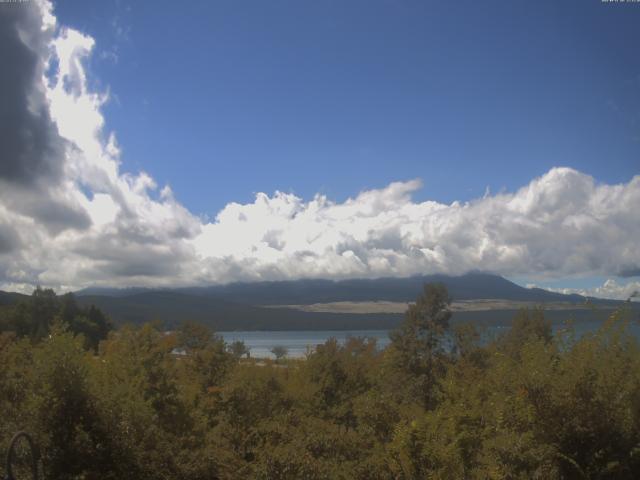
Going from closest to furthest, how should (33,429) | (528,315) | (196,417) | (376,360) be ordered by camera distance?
1. (33,429)
2. (196,417)
3. (376,360)
4. (528,315)

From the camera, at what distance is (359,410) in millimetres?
13148

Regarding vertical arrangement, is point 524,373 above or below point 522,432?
above

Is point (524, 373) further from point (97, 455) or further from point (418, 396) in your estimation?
point (418, 396)

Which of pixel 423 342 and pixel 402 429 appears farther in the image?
pixel 423 342

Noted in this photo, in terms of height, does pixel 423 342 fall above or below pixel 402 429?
below

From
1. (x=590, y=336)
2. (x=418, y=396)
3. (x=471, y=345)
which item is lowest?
(x=418, y=396)

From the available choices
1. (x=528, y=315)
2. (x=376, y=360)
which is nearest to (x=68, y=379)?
(x=376, y=360)

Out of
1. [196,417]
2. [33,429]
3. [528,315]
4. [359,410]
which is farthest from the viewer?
[528,315]

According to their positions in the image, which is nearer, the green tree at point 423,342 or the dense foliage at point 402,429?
the dense foliage at point 402,429

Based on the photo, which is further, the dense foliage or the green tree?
the green tree

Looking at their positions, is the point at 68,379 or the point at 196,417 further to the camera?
the point at 196,417

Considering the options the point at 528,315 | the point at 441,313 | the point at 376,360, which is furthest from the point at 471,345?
the point at 528,315

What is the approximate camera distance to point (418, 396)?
35.5 meters

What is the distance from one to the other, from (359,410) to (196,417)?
21.0 feet
